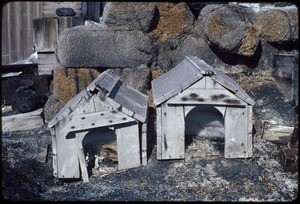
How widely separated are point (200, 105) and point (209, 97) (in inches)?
8.8

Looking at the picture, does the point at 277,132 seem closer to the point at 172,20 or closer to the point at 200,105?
the point at 200,105

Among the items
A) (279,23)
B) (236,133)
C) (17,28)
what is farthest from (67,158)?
(17,28)

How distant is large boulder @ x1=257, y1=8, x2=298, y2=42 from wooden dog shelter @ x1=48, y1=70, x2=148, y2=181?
287 cm

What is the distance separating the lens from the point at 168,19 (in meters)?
5.62

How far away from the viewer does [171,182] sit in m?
3.95

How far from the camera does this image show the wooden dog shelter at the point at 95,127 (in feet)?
13.0

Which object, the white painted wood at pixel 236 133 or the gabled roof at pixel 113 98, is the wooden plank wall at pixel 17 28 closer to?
the gabled roof at pixel 113 98

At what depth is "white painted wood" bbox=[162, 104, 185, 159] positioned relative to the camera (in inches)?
166

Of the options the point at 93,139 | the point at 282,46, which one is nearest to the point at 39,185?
the point at 93,139

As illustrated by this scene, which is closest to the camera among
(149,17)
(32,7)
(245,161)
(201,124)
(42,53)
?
(245,161)

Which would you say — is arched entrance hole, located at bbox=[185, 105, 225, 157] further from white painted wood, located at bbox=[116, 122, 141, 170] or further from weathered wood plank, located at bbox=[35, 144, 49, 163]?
weathered wood plank, located at bbox=[35, 144, 49, 163]

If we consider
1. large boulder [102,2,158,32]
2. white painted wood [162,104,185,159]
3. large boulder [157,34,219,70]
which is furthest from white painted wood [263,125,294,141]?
large boulder [102,2,158,32]

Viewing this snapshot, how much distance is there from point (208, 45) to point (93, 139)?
2.64 metres

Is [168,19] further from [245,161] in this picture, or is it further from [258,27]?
[245,161]
